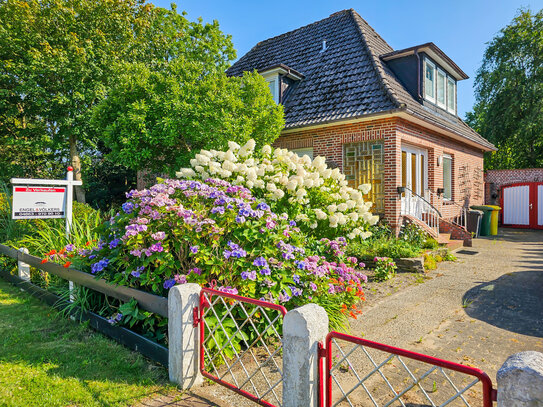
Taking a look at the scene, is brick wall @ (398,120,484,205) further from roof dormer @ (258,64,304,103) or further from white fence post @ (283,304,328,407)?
white fence post @ (283,304,328,407)

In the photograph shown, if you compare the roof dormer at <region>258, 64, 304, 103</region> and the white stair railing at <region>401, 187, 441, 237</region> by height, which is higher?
the roof dormer at <region>258, 64, 304, 103</region>

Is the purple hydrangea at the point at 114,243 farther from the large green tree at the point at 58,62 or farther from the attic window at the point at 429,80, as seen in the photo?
the large green tree at the point at 58,62

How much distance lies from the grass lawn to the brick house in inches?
301

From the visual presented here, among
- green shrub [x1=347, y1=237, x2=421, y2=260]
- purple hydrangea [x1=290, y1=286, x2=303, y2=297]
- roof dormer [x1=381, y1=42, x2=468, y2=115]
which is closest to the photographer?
purple hydrangea [x1=290, y1=286, x2=303, y2=297]

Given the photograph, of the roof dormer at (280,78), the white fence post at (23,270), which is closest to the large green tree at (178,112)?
the roof dormer at (280,78)

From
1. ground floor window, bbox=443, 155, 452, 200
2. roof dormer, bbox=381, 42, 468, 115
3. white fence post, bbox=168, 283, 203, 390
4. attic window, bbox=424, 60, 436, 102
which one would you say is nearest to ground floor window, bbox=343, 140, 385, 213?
roof dormer, bbox=381, 42, 468, 115

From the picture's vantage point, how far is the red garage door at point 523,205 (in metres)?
15.7

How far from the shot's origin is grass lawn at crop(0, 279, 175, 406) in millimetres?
2701

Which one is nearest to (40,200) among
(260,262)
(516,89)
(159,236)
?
(159,236)

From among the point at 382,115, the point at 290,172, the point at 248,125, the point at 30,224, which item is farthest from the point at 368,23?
the point at 30,224

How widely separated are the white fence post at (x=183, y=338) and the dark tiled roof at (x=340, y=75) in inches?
296

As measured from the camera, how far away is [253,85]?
8.96 m

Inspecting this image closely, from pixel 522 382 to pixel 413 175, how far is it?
10.0 meters

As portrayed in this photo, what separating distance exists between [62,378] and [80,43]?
16.7m
